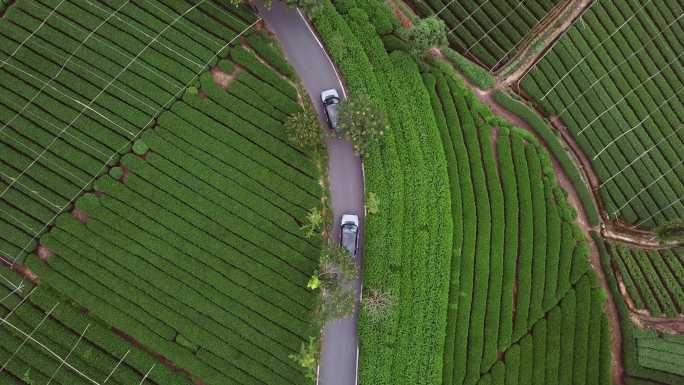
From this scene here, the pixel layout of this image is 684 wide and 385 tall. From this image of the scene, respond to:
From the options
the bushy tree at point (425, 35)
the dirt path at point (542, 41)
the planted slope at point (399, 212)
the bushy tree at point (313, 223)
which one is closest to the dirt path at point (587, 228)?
the dirt path at point (542, 41)

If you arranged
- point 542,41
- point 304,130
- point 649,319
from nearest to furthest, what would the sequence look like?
point 304,130 → point 649,319 → point 542,41

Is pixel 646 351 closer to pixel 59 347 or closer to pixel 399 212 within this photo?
pixel 399 212

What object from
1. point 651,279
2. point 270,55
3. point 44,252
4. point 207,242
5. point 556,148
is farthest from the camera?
point 556,148

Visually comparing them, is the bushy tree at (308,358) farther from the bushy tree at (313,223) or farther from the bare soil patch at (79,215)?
the bare soil patch at (79,215)

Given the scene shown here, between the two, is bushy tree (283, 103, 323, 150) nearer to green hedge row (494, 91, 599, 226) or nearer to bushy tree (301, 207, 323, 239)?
bushy tree (301, 207, 323, 239)

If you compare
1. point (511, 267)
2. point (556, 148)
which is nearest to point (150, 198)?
point (511, 267)

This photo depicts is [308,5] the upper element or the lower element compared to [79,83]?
upper
